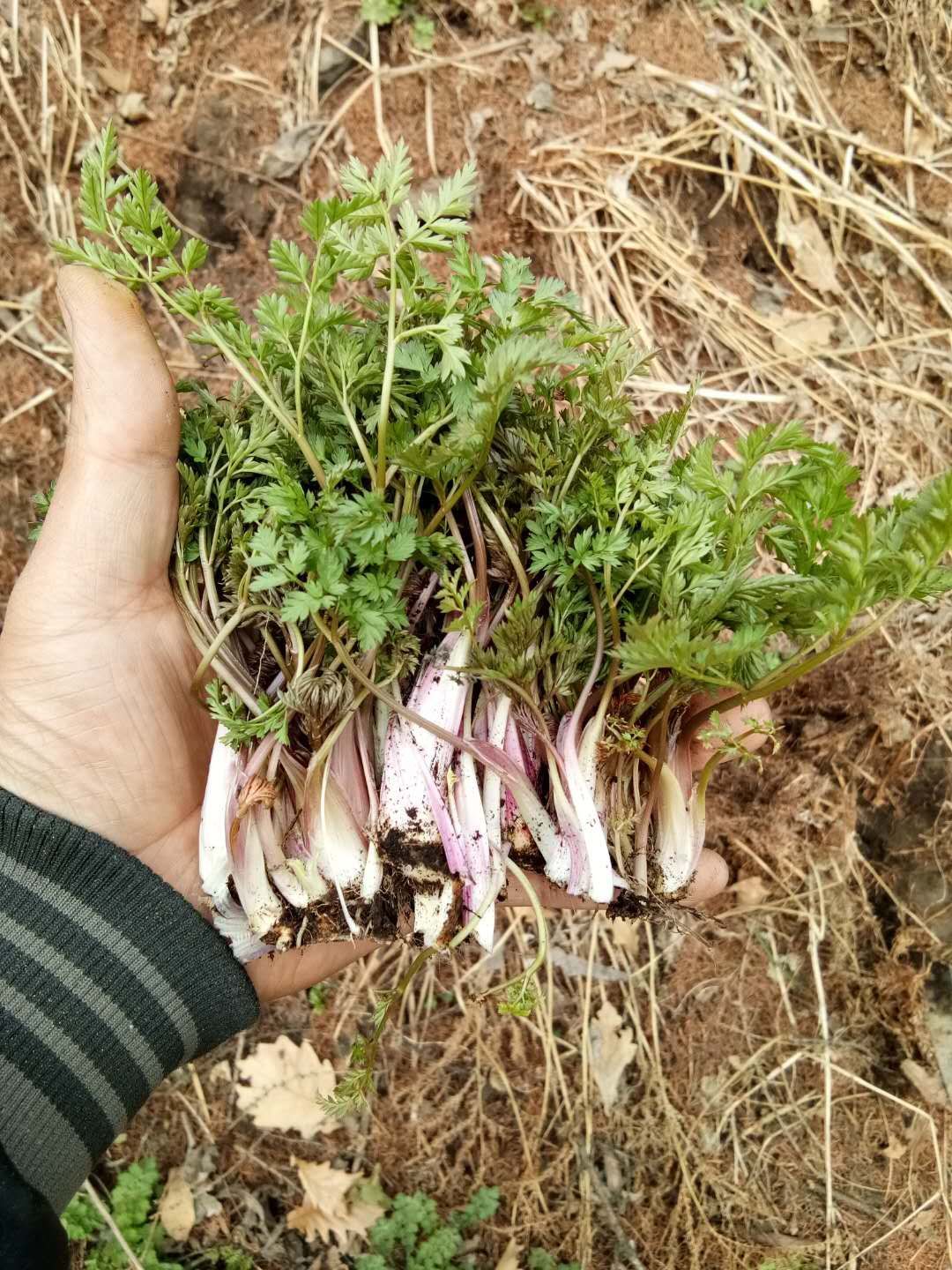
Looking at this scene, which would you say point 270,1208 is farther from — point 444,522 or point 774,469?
point 774,469

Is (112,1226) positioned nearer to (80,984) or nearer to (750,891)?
(80,984)

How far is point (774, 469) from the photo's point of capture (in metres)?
2.07

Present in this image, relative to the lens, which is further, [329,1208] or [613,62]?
[613,62]

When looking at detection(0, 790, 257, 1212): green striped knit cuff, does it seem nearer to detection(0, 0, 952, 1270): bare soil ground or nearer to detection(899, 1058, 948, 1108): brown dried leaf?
detection(0, 0, 952, 1270): bare soil ground

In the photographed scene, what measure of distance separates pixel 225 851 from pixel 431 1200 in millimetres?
2149

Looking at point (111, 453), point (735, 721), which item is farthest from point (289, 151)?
point (735, 721)

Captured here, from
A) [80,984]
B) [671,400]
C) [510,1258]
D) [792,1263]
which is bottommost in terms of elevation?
[792,1263]

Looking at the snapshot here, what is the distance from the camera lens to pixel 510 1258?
3.54 m

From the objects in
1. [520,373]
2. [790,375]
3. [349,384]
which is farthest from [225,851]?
[790,375]

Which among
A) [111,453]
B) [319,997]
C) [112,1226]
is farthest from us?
[319,997]

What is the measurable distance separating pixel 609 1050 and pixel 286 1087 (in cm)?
132

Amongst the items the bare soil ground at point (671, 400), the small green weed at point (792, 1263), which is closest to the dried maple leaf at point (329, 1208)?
the bare soil ground at point (671, 400)

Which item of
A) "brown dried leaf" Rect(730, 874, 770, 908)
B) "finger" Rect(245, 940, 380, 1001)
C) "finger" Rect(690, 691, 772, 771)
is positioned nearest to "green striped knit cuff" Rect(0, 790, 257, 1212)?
"finger" Rect(245, 940, 380, 1001)

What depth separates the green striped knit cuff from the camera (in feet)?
7.69
